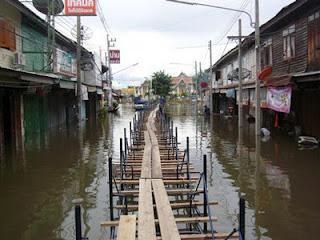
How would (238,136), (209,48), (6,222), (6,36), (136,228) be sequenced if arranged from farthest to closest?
(209,48), (238,136), (6,36), (6,222), (136,228)

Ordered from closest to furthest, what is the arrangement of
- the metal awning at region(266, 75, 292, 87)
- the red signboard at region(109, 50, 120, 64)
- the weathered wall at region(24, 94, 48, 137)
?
1. the metal awning at region(266, 75, 292, 87)
2. the weathered wall at region(24, 94, 48, 137)
3. the red signboard at region(109, 50, 120, 64)

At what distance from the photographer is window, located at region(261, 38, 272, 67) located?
90.2 ft

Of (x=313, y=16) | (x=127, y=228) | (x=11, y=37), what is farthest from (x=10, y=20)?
(x=127, y=228)

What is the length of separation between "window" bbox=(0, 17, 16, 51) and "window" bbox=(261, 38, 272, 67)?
15.4m

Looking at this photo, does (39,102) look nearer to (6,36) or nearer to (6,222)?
(6,36)

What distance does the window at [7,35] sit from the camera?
19.2 m

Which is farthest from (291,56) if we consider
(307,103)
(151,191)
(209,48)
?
(209,48)

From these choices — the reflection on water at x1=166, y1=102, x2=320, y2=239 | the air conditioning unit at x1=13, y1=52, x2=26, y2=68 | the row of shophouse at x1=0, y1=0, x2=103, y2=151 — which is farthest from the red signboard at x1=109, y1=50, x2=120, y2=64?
the reflection on water at x1=166, y1=102, x2=320, y2=239

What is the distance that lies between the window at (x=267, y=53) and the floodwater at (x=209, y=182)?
23.5ft

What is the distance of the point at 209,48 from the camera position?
164ft

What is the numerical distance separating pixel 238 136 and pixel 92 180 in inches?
551

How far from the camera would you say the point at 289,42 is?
23.7m

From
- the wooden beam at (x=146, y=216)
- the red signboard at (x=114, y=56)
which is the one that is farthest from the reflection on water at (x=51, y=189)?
the red signboard at (x=114, y=56)

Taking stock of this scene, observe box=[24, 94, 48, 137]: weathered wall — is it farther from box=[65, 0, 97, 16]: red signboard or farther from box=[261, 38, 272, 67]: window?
box=[261, 38, 272, 67]: window
